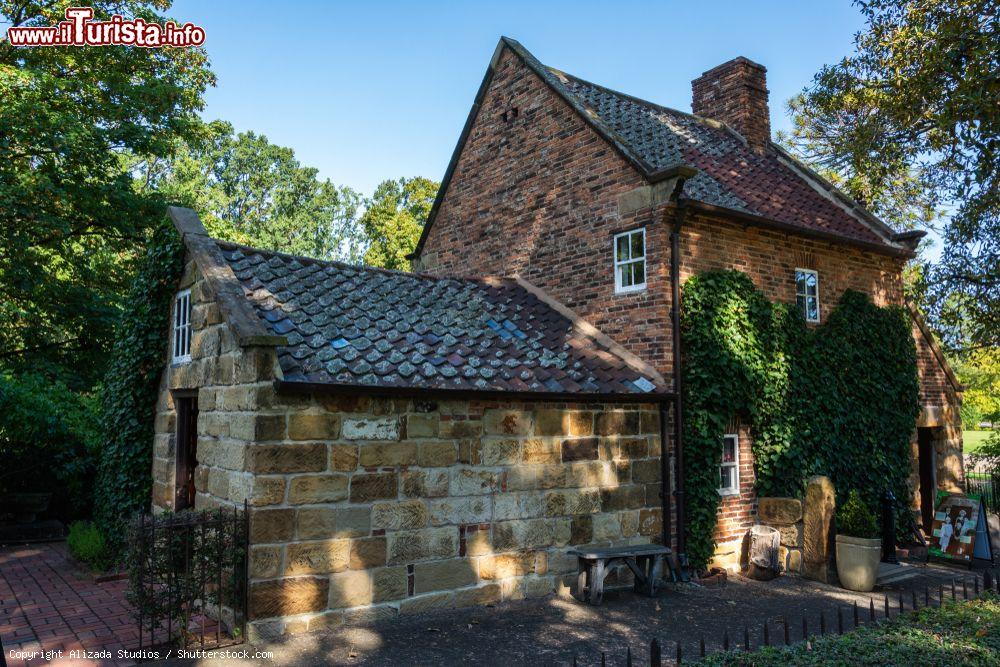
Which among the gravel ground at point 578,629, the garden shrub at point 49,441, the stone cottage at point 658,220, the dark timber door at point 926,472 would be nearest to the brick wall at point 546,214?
the stone cottage at point 658,220

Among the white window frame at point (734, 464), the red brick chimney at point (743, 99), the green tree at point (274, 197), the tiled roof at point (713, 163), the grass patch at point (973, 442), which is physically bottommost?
the grass patch at point (973, 442)

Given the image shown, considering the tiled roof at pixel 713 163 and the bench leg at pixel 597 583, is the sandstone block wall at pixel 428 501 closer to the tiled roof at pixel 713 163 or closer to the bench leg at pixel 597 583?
the bench leg at pixel 597 583

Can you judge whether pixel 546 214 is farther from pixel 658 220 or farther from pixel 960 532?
pixel 960 532

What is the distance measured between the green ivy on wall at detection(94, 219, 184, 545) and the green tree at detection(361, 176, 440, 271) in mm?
19381

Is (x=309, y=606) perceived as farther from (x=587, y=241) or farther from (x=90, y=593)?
(x=587, y=241)

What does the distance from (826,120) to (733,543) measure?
1814 cm

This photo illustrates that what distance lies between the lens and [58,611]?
7.93m

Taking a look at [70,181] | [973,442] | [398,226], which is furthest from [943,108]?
[973,442]

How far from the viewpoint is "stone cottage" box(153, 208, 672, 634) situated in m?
7.27

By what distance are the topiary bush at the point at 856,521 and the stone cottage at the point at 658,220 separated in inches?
53.8

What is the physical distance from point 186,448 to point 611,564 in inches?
242

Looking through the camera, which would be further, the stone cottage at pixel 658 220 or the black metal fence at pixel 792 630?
the stone cottage at pixel 658 220

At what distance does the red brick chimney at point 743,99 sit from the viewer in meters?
16.2

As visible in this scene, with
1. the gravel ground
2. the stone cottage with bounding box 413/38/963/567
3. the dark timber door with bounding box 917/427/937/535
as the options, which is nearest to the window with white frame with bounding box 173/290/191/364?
the gravel ground
